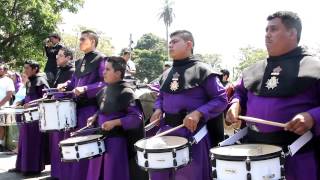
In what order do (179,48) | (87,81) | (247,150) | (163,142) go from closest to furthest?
(247,150) < (163,142) < (179,48) < (87,81)

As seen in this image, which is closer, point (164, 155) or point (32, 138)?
point (164, 155)

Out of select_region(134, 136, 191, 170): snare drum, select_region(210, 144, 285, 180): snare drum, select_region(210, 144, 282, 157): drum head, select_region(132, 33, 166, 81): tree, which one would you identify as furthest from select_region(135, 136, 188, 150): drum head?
select_region(132, 33, 166, 81): tree

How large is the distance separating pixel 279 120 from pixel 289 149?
10.7 inches

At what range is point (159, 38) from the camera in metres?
66.2

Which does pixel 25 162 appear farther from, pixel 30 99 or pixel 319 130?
pixel 319 130

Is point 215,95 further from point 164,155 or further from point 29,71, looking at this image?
point 29,71

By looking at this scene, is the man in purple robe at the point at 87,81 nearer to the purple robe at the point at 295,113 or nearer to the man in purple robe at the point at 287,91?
the man in purple robe at the point at 287,91

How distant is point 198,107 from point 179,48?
2.21 feet

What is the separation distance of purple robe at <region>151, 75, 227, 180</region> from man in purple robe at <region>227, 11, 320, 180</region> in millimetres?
709

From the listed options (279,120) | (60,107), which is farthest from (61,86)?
(279,120)

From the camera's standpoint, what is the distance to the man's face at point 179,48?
4668 millimetres

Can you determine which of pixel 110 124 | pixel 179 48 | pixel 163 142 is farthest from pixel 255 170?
pixel 110 124

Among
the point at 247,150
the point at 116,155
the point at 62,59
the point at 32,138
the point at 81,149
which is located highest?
the point at 62,59

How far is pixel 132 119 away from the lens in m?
5.12
